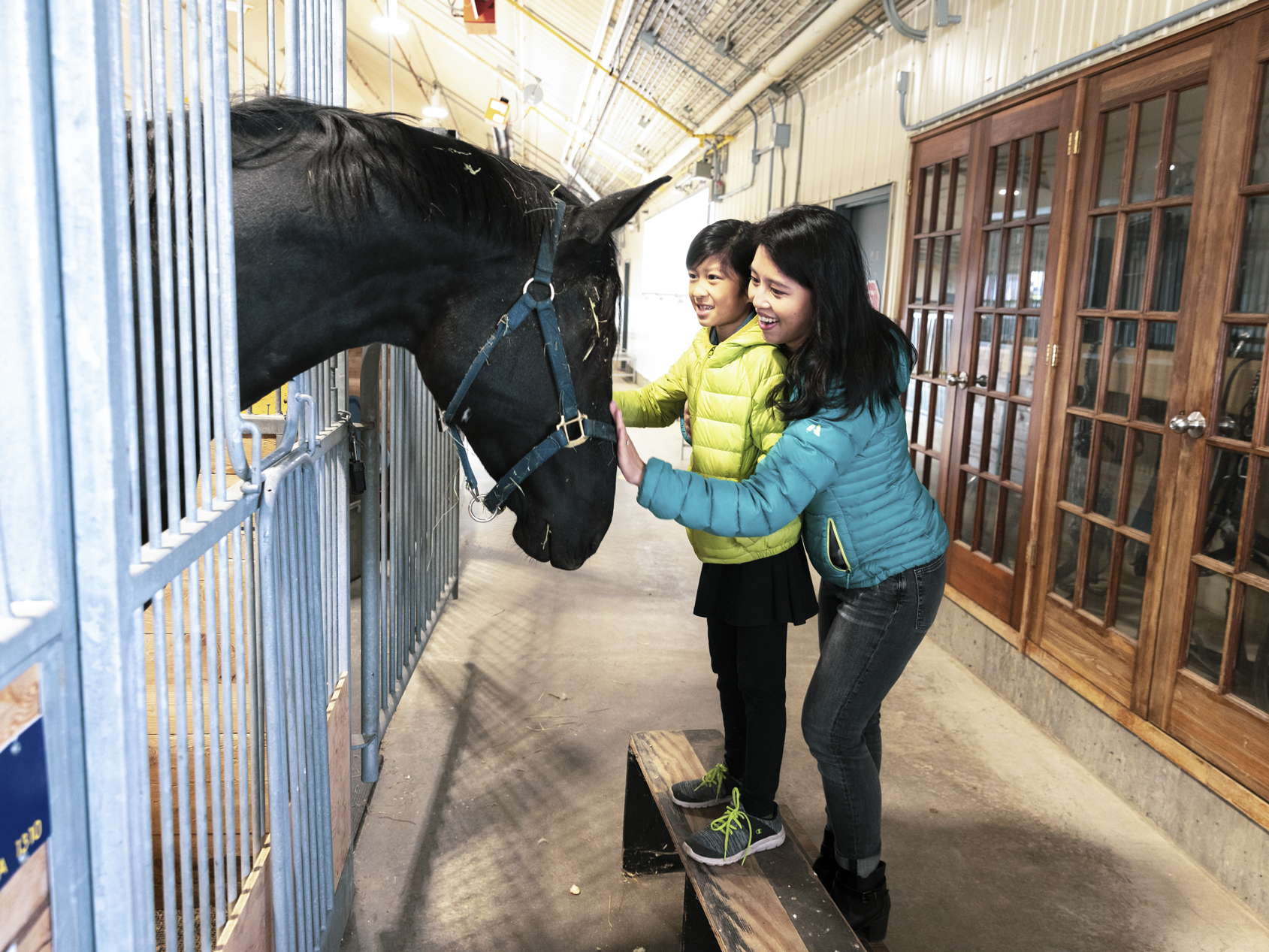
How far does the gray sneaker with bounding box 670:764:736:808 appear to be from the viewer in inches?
73.0

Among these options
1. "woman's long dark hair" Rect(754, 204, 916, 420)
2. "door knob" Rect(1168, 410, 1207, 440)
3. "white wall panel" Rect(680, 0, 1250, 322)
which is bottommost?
"door knob" Rect(1168, 410, 1207, 440)

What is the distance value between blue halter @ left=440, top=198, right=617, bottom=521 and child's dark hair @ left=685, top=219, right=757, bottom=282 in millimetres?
508

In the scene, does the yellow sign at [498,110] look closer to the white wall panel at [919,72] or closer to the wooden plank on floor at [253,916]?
the white wall panel at [919,72]

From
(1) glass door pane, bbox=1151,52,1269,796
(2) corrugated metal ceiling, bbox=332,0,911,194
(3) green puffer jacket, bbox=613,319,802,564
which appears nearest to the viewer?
(3) green puffer jacket, bbox=613,319,802,564

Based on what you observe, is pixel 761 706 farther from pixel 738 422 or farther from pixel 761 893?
pixel 738 422

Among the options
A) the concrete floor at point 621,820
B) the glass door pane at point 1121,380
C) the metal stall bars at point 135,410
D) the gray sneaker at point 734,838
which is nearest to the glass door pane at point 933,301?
the glass door pane at point 1121,380

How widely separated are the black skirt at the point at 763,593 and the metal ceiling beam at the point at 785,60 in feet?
7.42

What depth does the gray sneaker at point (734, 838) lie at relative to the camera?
1666 mm

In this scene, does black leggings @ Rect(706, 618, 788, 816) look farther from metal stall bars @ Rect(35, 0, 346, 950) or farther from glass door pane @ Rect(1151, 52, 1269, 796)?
glass door pane @ Rect(1151, 52, 1269, 796)

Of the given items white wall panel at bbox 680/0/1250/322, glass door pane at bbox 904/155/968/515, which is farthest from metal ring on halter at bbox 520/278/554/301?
glass door pane at bbox 904/155/968/515

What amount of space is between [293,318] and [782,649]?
1.09 metres

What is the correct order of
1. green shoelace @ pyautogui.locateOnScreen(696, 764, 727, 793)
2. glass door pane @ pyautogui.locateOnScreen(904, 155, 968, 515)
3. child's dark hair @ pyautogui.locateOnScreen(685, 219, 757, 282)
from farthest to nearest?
glass door pane @ pyautogui.locateOnScreen(904, 155, 968, 515) → green shoelace @ pyautogui.locateOnScreen(696, 764, 727, 793) → child's dark hair @ pyautogui.locateOnScreen(685, 219, 757, 282)

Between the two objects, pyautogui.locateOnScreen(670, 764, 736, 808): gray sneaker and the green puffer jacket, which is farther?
pyautogui.locateOnScreen(670, 764, 736, 808): gray sneaker

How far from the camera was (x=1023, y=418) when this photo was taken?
3.27m
